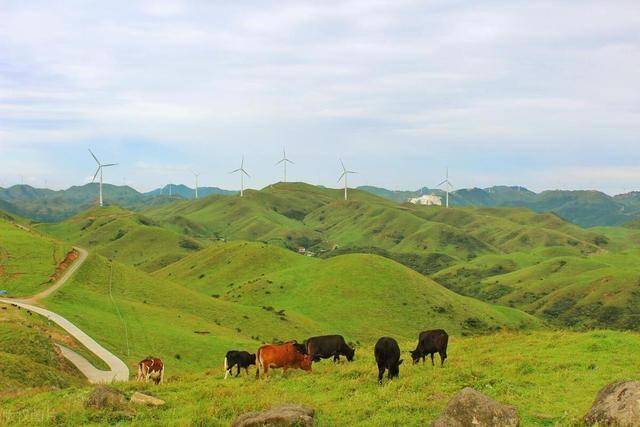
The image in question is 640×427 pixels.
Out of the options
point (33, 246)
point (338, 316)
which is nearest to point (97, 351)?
point (33, 246)

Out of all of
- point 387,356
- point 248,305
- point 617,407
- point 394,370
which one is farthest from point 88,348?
point 248,305

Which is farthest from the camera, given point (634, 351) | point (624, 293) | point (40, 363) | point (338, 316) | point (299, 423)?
point (624, 293)

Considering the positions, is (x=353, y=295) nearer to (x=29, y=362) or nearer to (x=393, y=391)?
(x=29, y=362)

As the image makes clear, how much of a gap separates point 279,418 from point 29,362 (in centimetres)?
2739

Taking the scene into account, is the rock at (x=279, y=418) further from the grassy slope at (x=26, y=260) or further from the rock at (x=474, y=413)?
the grassy slope at (x=26, y=260)

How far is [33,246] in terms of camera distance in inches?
3937

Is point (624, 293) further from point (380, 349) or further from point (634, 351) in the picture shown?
point (380, 349)

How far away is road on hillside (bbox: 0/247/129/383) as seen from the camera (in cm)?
4522

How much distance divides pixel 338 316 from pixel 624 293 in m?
115

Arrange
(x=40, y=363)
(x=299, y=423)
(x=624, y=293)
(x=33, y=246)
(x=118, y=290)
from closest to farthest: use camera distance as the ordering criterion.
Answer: (x=299, y=423) < (x=40, y=363) < (x=118, y=290) < (x=33, y=246) < (x=624, y=293)

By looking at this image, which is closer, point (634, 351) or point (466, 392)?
point (466, 392)

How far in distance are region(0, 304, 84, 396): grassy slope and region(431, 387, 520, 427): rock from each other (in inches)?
856

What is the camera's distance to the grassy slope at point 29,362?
32938 mm

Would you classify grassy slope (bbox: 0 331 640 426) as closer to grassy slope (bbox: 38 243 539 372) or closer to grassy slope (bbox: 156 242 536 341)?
grassy slope (bbox: 38 243 539 372)
